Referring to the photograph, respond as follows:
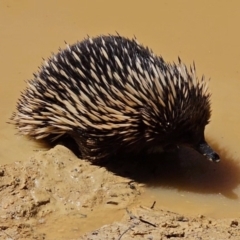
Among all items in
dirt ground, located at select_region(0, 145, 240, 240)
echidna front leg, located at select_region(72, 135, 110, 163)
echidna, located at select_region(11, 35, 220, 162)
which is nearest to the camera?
dirt ground, located at select_region(0, 145, 240, 240)

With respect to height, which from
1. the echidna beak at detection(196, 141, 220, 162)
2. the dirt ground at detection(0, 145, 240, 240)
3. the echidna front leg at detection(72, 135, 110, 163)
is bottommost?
the dirt ground at detection(0, 145, 240, 240)

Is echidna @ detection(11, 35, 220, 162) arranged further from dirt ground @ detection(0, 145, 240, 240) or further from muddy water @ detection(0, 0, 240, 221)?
muddy water @ detection(0, 0, 240, 221)

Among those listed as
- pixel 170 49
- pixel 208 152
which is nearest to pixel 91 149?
pixel 208 152

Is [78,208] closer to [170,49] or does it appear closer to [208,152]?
[208,152]

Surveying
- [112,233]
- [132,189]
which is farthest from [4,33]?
[112,233]

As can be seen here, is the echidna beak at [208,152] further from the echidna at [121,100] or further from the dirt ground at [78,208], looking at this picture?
the dirt ground at [78,208]

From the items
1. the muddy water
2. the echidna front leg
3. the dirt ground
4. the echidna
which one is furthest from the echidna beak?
the echidna front leg

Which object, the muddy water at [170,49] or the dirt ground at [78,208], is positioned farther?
the muddy water at [170,49]

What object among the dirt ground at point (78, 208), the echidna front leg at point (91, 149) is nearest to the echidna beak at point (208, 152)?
the dirt ground at point (78, 208)
